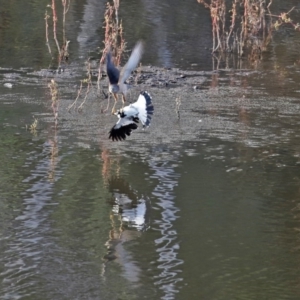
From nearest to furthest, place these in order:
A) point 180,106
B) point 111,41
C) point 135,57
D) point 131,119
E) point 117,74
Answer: point 131,119
point 135,57
point 117,74
point 180,106
point 111,41

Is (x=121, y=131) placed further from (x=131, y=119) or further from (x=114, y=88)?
A: (x=114, y=88)

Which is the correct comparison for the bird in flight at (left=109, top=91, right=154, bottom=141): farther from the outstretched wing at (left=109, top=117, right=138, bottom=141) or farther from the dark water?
the dark water

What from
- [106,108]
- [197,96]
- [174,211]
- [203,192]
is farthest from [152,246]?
[197,96]

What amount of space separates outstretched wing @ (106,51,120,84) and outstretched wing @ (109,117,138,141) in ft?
2.55

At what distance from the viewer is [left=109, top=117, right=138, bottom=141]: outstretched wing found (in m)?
7.76

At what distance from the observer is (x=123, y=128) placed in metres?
7.78

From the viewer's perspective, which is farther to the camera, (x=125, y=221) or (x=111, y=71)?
(x=111, y=71)

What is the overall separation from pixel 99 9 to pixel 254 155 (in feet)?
33.9

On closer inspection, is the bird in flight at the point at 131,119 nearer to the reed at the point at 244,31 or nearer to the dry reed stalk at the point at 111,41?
the dry reed stalk at the point at 111,41

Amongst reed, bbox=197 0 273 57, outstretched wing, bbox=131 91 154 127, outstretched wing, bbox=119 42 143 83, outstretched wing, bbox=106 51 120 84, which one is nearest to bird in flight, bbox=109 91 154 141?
outstretched wing, bbox=131 91 154 127

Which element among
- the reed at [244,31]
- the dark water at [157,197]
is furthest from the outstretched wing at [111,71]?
the reed at [244,31]

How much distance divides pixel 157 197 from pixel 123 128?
4.49 ft

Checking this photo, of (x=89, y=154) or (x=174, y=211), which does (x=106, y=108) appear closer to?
(x=89, y=154)

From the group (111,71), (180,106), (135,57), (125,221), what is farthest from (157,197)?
(180,106)
